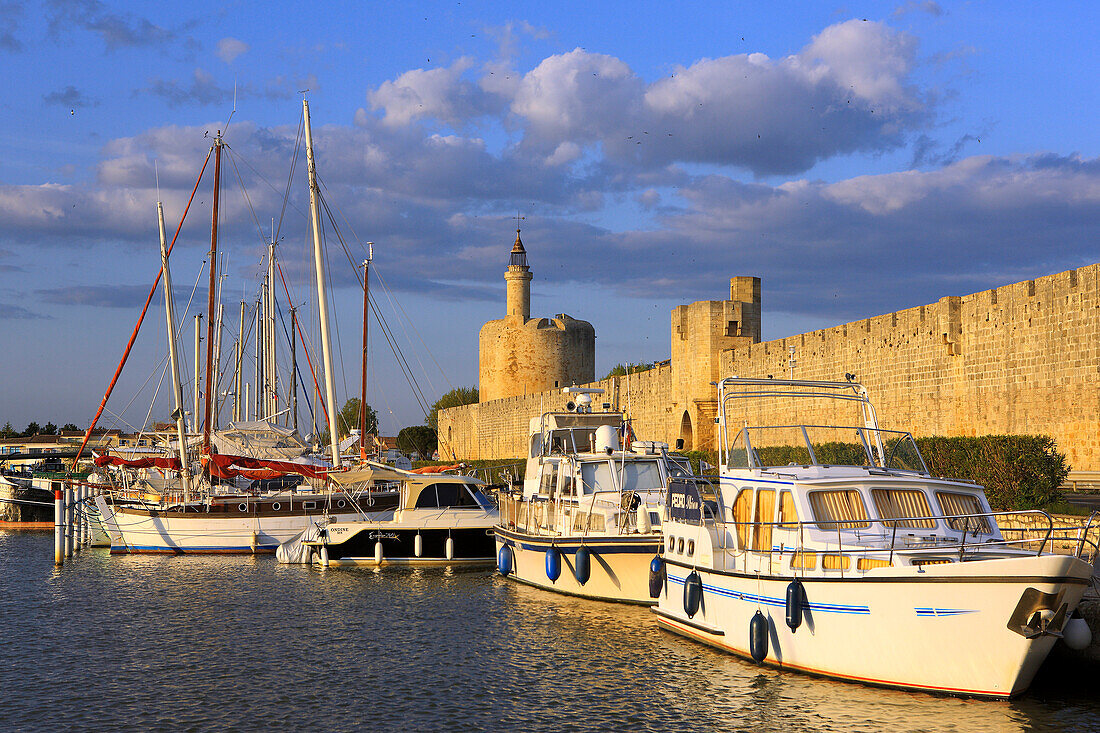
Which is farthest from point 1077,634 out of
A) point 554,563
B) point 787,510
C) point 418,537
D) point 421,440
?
point 421,440

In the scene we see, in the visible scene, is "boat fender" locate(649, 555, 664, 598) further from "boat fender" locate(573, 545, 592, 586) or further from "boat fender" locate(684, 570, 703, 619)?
"boat fender" locate(573, 545, 592, 586)

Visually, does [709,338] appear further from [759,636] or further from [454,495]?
[759,636]

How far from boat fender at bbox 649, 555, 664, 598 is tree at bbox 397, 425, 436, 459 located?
6713cm

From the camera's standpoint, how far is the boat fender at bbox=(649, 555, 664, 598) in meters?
13.1

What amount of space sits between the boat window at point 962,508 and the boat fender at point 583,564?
5555 mm

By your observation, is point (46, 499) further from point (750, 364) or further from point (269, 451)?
point (750, 364)

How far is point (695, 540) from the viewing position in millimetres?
12117

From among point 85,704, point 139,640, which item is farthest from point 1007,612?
point 139,640

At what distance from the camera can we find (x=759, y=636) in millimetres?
10508

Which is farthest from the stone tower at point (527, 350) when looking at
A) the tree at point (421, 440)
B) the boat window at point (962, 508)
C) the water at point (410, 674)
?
the boat window at point (962, 508)

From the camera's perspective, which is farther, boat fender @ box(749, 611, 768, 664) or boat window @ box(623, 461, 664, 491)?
boat window @ box(623, 461, 664, 491)

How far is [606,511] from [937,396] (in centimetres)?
1052

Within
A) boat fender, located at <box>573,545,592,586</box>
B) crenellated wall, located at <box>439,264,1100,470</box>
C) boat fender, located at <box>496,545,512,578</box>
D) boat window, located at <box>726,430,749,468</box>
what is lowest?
boat fender, located at <box>496,545,512,578</box>

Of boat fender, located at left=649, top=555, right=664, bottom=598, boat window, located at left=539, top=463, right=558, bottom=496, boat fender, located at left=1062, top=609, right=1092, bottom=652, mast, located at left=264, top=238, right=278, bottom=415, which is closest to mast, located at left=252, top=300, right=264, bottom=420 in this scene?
mast, located at left=264, top=238, right=278, bottom=415
